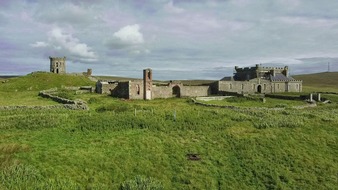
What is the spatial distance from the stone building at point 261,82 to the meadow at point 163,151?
3295cm

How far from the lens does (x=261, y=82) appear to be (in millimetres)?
67188

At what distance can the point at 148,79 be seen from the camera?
168 feet

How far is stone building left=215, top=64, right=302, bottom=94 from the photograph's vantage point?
64.0 m

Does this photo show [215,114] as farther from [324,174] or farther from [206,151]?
[324,174]

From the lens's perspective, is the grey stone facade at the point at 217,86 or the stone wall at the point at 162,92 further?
the stone wall at the point at 162,92

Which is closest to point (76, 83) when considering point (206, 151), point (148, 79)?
point (148, 79)

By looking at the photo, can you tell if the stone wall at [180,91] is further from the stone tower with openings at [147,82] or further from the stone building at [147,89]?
the stone tower with openings at [147,82]

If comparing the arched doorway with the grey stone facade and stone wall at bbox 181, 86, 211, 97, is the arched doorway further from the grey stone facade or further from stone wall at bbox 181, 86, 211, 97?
stone wall at bbox 181, 86, 211, 97

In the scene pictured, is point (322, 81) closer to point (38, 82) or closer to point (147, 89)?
point (147, 89)

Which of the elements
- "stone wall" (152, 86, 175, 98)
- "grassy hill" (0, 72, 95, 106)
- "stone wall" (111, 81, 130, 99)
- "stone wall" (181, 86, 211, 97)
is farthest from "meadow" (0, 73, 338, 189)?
"grassy hill" (0, 72, 95, 106)

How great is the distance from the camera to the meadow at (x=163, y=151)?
58.4 ft

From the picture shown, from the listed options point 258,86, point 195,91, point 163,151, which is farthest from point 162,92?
point 163,151

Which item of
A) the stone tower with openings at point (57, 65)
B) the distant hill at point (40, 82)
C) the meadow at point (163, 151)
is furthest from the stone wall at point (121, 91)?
the stone tower with openings at point (57, 65)

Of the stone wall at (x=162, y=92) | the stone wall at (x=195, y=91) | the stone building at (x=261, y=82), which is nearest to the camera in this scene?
the stone wall at (x=162, y=92)
